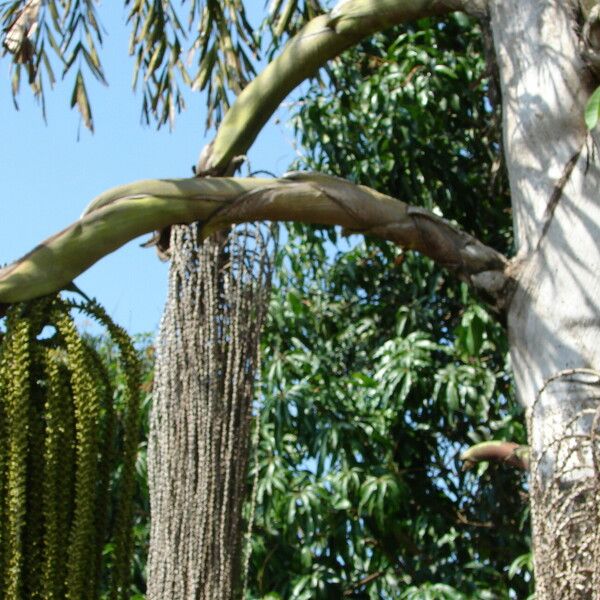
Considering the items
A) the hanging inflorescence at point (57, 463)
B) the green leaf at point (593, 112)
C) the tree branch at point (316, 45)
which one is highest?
the tree branch at point (316, 45)

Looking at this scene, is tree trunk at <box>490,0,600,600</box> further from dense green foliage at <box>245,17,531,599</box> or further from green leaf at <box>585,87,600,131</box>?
dense green foliage at <box>245,17,531,599</box>

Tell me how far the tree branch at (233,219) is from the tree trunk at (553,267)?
154 millimetres

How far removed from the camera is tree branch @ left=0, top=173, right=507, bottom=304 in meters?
3.06

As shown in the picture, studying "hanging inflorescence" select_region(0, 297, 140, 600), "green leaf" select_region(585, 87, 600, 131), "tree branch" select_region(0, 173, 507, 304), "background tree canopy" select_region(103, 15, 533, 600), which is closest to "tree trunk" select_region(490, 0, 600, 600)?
"tree branch" select_region(0, 173, 507, 304)

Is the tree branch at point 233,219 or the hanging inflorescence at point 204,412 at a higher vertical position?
the tree branch at point 233,219

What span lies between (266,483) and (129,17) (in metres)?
2.01

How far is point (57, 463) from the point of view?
9.41 feet

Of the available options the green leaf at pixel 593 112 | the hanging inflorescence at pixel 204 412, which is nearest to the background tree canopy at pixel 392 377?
the hanging inflorescence at pixel 204 412

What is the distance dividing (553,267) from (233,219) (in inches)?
32.1

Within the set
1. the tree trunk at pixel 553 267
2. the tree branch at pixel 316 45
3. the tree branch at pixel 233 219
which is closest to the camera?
the tree trunk at pixel 553 267

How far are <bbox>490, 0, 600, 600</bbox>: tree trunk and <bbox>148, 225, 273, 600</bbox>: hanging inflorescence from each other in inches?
26.9

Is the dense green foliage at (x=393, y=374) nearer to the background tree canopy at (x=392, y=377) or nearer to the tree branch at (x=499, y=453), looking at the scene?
the background tree canopy at (x=392, y=377)

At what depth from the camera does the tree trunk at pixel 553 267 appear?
2691 millimetres

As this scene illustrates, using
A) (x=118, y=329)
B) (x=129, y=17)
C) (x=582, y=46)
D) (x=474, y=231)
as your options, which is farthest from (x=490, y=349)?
(x=118, y=329)
